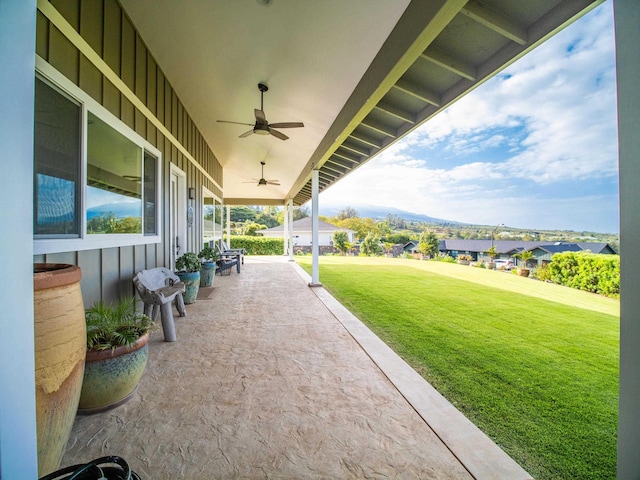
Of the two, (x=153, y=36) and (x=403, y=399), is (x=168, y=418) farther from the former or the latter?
(x=153, y=36)

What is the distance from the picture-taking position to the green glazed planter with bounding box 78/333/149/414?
5.94 feet

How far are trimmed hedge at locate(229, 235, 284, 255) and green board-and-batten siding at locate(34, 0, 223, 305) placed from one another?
13.1 m

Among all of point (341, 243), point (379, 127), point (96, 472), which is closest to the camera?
point (96, 472)

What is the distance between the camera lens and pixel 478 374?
262cm

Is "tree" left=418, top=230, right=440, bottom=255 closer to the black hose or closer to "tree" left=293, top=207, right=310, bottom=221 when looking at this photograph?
the black hose

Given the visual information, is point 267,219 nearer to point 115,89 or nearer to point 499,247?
point 499,247

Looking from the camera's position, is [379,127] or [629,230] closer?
[629,230]

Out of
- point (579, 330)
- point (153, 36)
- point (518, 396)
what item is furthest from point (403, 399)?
point (153, 36)

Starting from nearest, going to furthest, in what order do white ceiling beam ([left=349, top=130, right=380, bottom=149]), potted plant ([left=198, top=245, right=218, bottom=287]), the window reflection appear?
the window reflection
white ceiling beam ([left=349, top=130, right=380, bottom=149])
potted plant ([left=198, top=245, right=218, bottom=287])

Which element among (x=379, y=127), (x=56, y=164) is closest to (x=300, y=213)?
(x=379, y=127)

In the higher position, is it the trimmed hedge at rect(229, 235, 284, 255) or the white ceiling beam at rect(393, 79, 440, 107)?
the white ceiling beam at rect(393, 79, 440, 107)

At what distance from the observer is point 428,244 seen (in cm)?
2519

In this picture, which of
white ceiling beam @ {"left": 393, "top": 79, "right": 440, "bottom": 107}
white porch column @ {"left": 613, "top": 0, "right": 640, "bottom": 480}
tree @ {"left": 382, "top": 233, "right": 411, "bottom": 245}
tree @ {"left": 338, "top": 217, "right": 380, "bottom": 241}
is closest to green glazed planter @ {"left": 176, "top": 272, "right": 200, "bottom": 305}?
white ceiling beam @ {"left": 393, "top": 79, "right": 440, "bottom": 107}

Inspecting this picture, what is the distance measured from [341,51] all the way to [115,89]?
2293 mm
